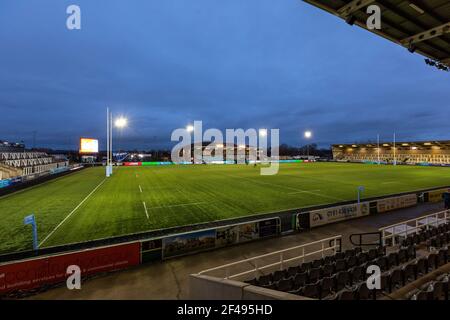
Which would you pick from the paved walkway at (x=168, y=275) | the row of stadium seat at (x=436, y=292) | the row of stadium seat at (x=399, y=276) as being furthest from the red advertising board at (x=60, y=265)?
the row of stadium seat at (x=436, y=292)

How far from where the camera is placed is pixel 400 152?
84438mm

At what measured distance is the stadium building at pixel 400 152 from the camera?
239ft

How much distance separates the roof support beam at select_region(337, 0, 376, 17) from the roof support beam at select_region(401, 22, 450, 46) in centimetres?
370

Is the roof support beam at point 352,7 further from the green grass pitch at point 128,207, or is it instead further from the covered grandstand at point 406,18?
the green grass pitch at point 128,207

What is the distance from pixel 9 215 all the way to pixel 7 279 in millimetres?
13157

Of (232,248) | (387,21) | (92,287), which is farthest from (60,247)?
(387,21)

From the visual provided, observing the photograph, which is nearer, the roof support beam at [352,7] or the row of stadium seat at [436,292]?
the row of stadium seat at [436,292]

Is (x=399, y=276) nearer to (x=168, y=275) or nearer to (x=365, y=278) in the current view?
(x=365, y=278)

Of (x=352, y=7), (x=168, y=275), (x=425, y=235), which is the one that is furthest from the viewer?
(x=425, y=235)

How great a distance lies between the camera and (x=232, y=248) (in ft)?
39.8

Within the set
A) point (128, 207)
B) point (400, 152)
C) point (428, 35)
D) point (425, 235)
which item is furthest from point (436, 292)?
point (400, 152)

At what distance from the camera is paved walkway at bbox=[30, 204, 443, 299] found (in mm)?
8188

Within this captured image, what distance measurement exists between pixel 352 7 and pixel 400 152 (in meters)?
95.6

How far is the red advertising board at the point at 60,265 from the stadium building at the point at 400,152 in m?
83.6
